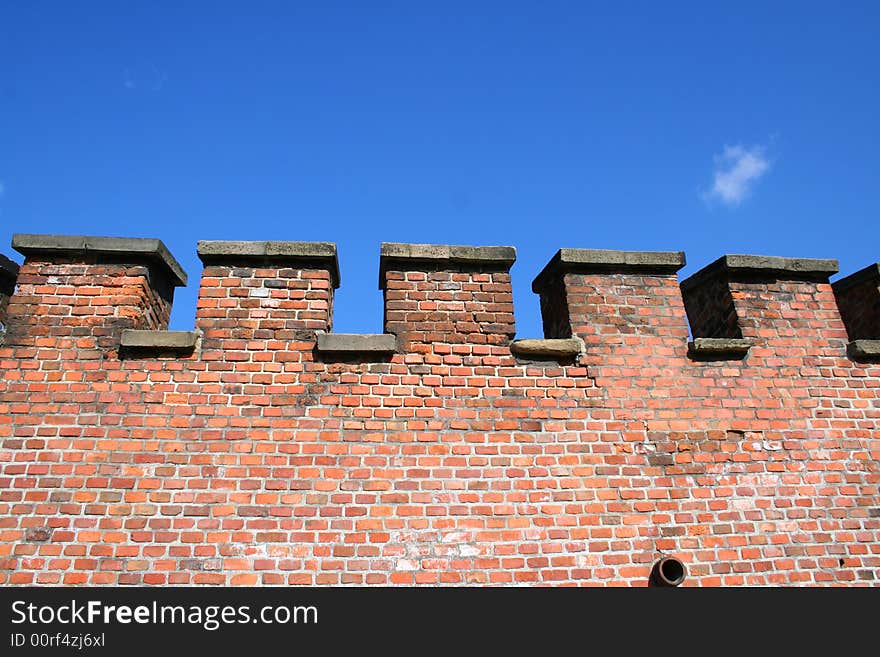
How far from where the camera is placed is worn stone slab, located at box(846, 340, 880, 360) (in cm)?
454

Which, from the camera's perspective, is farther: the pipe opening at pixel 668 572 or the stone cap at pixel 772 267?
the stone cap at pixel 772 267

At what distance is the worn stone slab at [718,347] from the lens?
4.42 metres

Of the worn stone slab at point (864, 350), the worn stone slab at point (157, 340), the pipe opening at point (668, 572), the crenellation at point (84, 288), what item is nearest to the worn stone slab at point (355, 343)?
the worn stone slab at point (157, 340)

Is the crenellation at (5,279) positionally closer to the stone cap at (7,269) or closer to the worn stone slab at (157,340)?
the stone cap at (7,269)

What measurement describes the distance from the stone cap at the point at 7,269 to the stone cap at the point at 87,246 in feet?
0.62

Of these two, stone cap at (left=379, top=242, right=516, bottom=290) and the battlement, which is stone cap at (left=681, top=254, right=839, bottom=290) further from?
stone cap at (left=379, top=242, right=516, bottom=290)

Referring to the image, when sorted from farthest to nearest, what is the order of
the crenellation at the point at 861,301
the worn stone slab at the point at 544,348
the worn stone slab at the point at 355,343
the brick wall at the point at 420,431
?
1. the crenellation at the point at 861,301
2. the worn stone slab at the point at 544,348
3. the worn stone slab at the point at 355,343
4. the brick wall at the point at 420,431

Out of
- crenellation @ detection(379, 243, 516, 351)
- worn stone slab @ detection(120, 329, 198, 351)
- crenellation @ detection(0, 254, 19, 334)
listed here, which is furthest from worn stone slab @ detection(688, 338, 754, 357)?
crenellation @ detection(0, 254, 19, 334)

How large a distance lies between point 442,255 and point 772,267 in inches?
109

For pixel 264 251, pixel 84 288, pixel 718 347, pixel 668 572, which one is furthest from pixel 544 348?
pixel 84 288

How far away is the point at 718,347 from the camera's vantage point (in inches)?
175

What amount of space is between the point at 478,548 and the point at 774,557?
1.99 meters

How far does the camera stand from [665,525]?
3.88 metres
